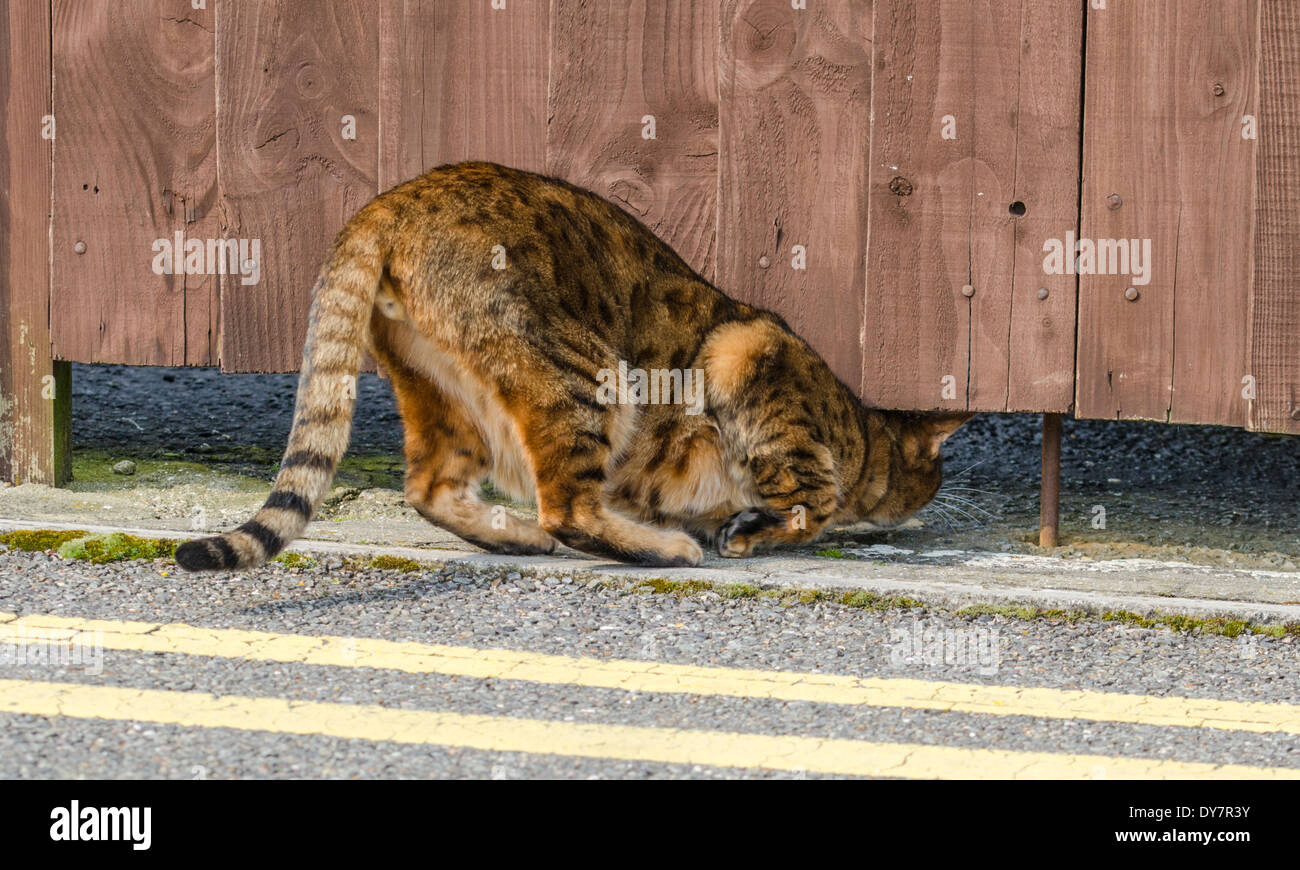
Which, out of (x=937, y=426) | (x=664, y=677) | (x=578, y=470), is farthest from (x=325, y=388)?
(x=937, y=426)

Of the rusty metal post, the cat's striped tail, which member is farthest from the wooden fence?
the cat's striped tail

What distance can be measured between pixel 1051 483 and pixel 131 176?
365 centimetres

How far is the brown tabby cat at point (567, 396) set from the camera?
439 cm

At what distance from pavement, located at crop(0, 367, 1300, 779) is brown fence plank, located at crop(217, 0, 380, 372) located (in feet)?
2.40

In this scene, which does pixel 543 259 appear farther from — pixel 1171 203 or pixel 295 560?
pixel 1171 203

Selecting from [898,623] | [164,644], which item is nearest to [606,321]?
[898,623]

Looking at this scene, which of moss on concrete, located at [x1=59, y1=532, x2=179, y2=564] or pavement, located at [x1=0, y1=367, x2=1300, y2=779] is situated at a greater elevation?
moss on concrete, located at [x1=59, y1=532, x2=179, y2=564]

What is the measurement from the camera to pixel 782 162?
5316 mm

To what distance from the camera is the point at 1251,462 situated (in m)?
6.88

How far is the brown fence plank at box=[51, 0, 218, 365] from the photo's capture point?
5.57 m

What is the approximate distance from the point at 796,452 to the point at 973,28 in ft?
5.23

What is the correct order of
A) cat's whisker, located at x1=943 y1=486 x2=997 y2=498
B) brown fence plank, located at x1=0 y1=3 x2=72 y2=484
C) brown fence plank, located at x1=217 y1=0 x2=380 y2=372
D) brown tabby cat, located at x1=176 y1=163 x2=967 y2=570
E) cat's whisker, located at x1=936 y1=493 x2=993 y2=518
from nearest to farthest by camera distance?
brown tabby cat, located at x1=176 y1=163 x2=967 y2=570 → brown fence plank, located at x1=217 y1=0 x2=380 y2=372 → brown fence plank, located at x1=0 y1=3 x2=72 y2=484 → cat's whisker, located at x1=936 y1=493 x2=993 y2=518 → cat's whisker, located at x1=943 y1=486 x2=997 y2=498

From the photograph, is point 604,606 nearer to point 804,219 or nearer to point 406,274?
point 406,274

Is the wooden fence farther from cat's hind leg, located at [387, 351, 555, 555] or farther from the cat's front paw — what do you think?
cat's hind leg, located at [387, 351, 555, 555]
